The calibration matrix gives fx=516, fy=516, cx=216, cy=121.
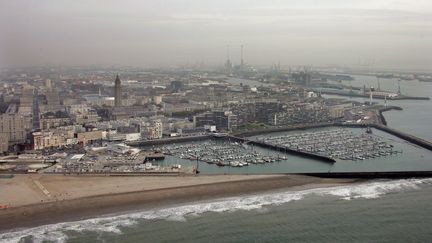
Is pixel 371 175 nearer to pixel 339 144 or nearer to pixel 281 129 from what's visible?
pixel 339 144

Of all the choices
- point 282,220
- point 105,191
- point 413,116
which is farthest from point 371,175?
point 413,116

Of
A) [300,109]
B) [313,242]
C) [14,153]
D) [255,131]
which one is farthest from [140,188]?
[300,109]

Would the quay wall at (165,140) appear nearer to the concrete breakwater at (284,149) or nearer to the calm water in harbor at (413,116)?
the concrete breakwater at (284,149)

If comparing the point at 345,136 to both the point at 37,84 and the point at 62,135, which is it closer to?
the point at 62,135

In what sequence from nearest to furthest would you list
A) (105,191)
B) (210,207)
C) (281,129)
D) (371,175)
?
(210,207) → (105,191) → (371,175) → (281,129)

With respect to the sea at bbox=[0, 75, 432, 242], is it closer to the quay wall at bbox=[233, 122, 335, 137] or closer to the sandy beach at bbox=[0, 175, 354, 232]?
the sandy beach at bbox=[0, 175, 354, 232]

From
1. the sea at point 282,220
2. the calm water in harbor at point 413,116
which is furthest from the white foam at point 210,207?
the calm water in harbor at point 413,116
